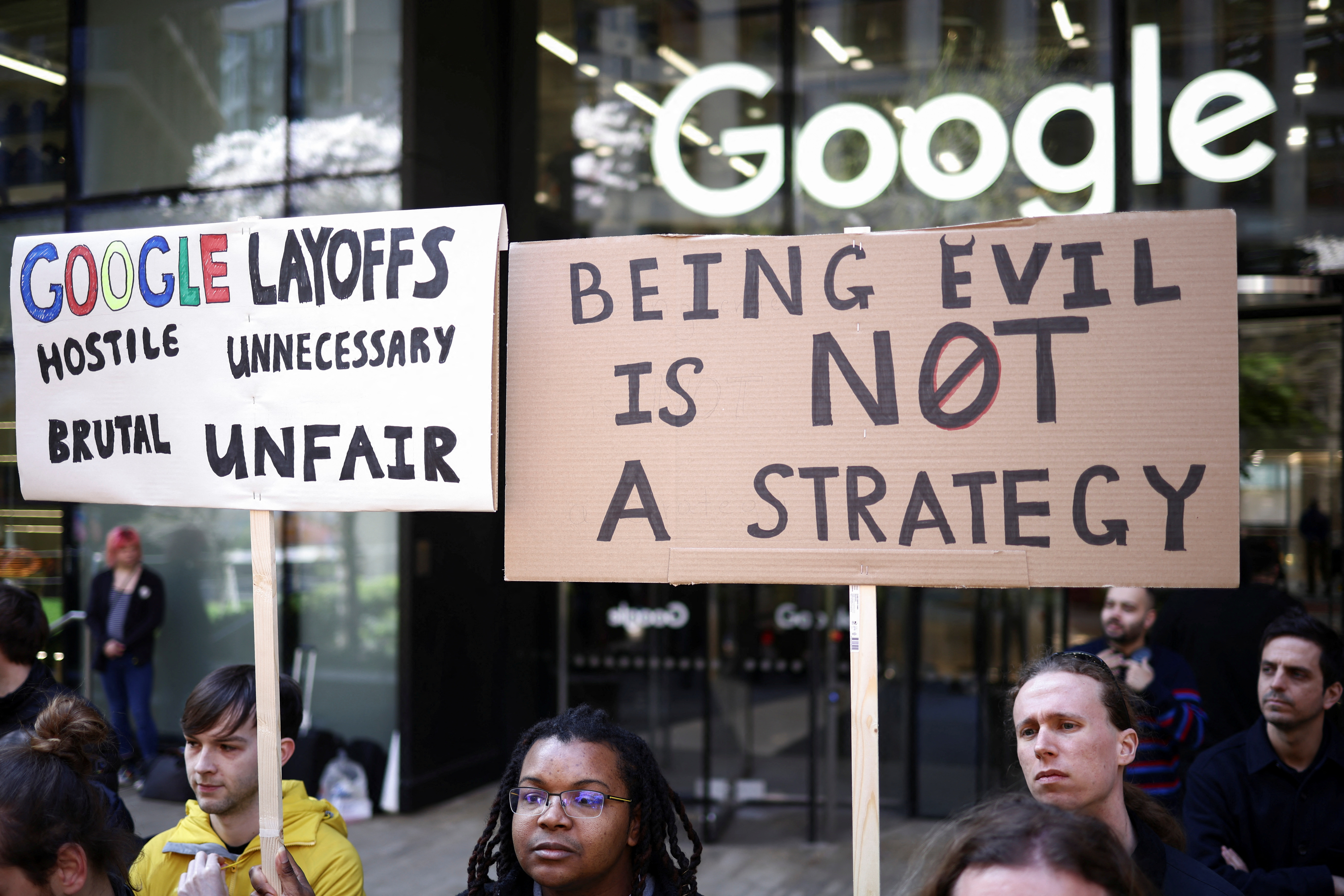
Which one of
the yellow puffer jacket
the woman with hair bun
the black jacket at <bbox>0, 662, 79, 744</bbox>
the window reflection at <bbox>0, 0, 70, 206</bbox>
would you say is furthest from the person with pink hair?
the woman with hair bun

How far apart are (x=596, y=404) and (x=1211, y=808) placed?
2.26 meters

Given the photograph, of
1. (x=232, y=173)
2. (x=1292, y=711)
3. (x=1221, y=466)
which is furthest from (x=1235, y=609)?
(x=232, y=173)

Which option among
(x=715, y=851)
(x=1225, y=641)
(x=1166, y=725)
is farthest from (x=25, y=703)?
(x=1225, y=641)

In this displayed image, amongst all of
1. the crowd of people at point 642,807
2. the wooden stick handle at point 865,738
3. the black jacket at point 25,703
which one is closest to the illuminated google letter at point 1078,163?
the crowd of people at point 642,807

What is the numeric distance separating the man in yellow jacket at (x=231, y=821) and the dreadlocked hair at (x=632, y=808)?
1.45 feet

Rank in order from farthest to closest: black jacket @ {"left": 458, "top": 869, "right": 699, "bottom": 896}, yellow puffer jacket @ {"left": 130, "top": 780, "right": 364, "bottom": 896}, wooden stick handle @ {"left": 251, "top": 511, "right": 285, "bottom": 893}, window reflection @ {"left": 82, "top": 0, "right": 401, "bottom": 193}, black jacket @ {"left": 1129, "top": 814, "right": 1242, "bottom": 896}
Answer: window reflection @ {"left": 82, "top": 0, "right": 401, "bottom": 193}, yellow puffer jacket @ {"left": 130, "top": 780, "right": 364, "bottom": 896}, wooden stick handle @ {"left": 251, "top": 511, "right": 285, "bottom": 893}, black jacket @ {"left": 458, "top": 869, "right": 699, "bottom": 896}, black jacket @ {"left": 1129, "top": 814, "right": 1242, "bottom": 896}

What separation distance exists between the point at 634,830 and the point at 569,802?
0.20 metres

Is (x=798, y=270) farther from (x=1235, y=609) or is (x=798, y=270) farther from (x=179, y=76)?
(x=179, y=76)

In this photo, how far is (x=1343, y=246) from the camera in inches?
252

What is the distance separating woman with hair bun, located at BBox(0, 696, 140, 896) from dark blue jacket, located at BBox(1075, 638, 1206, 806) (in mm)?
3116

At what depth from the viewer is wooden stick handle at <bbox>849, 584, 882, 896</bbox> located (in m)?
2.34

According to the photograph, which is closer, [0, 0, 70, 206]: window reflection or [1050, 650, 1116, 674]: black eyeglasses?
[1050, 650, 1116, 674]: black eyeglasses

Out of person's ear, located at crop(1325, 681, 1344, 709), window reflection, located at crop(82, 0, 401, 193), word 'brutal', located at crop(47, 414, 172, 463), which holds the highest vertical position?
window reflection, located at crop(82, 0, 401, 193)

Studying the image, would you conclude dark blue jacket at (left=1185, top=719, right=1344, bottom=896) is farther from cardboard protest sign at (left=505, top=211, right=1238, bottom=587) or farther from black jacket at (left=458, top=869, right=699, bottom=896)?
black jacket at (left=458, top=869, right=699, bottom=896)
